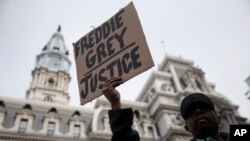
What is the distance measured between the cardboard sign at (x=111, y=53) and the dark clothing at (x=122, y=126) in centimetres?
156

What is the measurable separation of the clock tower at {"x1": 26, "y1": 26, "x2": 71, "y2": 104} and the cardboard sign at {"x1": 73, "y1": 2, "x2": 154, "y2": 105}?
3966 cm

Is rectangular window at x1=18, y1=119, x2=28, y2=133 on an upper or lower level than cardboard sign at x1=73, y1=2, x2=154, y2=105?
upper

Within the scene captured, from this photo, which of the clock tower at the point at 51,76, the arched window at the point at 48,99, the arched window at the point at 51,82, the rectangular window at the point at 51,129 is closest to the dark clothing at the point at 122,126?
the rectangular window at the point at 51,129

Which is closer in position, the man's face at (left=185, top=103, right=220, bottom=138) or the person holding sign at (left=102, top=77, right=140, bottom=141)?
the person holding sign at (left=102, top=77, right=140, bottom=141)

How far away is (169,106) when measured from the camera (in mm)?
27500

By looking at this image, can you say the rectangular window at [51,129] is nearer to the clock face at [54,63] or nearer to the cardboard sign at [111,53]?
the cardboard sign at [111,53]

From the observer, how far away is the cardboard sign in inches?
164

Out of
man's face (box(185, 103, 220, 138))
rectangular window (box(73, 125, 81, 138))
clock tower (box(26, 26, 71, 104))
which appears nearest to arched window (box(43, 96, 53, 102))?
clock tower (box(26, 26, 71, 104))

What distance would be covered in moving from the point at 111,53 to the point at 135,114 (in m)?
23.7

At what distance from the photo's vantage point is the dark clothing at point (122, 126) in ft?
7.57

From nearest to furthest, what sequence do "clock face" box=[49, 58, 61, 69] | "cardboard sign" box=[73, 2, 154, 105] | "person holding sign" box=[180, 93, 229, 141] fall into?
"person holding sign" box=[180, 93, 229, 141]
"cardboard sign" box=[73, 2, 154, 105]
"clock face" box=[49, 58, 61, 69]

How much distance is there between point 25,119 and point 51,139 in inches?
139

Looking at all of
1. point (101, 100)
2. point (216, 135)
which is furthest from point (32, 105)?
point (216, 135)

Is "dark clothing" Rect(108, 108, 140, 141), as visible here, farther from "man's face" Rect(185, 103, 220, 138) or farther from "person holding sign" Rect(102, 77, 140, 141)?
"man's face" Rect(185, 103, 220, 138)
